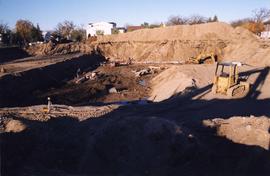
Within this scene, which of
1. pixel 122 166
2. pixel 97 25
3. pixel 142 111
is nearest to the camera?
pixel 122 166

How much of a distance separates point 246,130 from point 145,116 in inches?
231

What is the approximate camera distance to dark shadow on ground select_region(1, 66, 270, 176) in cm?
1062

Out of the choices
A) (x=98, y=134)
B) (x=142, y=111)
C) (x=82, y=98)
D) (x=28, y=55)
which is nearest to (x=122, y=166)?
(x=98, y=134)

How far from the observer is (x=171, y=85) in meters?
25.7

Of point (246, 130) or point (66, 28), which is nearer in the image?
point (246, 130)

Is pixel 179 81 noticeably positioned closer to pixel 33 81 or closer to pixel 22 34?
pixel 33 81

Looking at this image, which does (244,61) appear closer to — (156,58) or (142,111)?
(156,58)

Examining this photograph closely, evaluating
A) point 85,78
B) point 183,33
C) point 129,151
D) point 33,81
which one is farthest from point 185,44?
point 129,151

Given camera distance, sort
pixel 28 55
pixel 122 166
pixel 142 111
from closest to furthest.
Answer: pixel 122 166 → pixel 142 111 → pixel 28 55

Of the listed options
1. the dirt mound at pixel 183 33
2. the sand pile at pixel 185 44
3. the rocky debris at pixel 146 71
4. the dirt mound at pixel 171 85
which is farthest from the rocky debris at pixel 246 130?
the dirt mound at pixel 183 33

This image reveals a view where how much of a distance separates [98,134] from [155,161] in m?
2.33

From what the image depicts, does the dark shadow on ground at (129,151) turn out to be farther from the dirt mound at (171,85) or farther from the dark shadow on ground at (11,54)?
the dark shadow on ground at (11,54)

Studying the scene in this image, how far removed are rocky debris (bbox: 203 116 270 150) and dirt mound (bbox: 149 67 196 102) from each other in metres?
9.24

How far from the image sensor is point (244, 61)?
107ft
